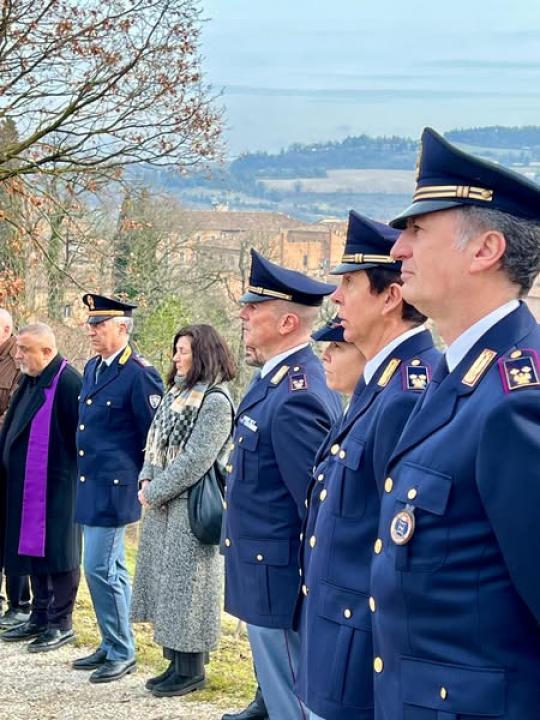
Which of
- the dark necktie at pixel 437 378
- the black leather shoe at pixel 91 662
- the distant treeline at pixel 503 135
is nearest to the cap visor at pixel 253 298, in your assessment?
the dark necktie at pixel 437 378

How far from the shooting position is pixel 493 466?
2.30m

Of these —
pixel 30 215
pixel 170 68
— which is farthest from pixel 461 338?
pixel 30 215

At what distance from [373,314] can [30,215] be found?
11.8 meters

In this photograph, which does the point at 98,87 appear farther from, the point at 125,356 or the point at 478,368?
the point at 478,368

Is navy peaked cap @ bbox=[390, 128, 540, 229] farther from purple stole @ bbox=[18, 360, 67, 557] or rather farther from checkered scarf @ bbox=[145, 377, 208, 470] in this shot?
purple stole @ bbox=[18, 360, 67, 557]

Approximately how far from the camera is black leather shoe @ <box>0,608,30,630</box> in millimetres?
7312

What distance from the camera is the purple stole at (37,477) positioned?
696 cm

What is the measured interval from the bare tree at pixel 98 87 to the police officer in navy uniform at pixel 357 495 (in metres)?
9.50

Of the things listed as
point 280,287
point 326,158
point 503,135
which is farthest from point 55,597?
point 326,158

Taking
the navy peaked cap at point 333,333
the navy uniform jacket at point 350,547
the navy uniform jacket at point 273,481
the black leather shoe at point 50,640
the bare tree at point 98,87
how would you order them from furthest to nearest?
the bare tree at point 98,87 < the black leather shoe at point 50,640 < the navy uniform jacket at point 273,481 < the navy peaked cap at point 333,333 < the navy uniform jacket at point 350,547

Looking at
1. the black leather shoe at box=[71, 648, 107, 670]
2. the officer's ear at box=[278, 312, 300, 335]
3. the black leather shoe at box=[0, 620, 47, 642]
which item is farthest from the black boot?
the officer's ear at box=[278, 312, 300, 335]

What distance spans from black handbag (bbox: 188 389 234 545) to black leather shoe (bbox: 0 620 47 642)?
1.81m

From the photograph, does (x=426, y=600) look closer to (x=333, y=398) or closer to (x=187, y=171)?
(x=333, y=398)

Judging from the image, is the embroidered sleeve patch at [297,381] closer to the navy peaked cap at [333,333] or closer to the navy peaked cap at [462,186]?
the navy peaked cap at [333,333]
